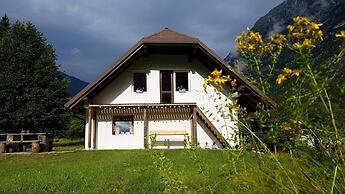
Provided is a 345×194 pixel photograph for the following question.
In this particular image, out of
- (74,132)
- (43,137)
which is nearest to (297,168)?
(43,137)

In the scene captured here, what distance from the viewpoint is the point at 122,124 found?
20.6m

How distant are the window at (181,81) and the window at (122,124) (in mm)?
3072

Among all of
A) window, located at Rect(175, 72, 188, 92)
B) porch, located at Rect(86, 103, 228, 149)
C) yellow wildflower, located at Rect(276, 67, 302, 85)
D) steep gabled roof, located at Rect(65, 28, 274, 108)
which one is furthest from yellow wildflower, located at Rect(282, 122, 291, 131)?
window, located at Rect(175, 72, 188, 92)

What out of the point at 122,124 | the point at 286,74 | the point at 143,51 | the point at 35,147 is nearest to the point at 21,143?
the point at 35,147

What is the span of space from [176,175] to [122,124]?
18.0 meters

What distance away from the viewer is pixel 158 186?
7.80m

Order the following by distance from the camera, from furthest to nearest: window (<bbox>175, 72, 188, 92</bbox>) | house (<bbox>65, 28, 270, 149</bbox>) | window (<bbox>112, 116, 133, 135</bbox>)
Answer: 1. window (<bbox>175, 72, 188, 92</bbox>)
2. window (<bbox>112, 116, 133, 135</bbox>)
3. house (<bbox>65, 28, 270, 149</bbox>)

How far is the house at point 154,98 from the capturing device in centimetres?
1972

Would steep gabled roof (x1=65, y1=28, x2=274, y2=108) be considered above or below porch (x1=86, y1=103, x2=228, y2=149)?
above

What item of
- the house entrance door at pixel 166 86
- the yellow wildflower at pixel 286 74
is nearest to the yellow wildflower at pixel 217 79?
the yellow wildflower at pixel 286 74

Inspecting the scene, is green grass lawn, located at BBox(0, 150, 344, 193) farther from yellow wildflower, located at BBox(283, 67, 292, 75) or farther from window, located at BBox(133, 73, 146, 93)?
window, located at BBox(133, 73, 146, 93)

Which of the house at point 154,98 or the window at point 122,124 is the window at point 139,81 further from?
the window at point 122,124

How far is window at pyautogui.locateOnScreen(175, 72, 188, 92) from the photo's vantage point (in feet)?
68.9

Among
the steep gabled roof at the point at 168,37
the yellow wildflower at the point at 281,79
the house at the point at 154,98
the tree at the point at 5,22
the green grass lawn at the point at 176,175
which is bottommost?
the green grass lawn at the point at 176,175
